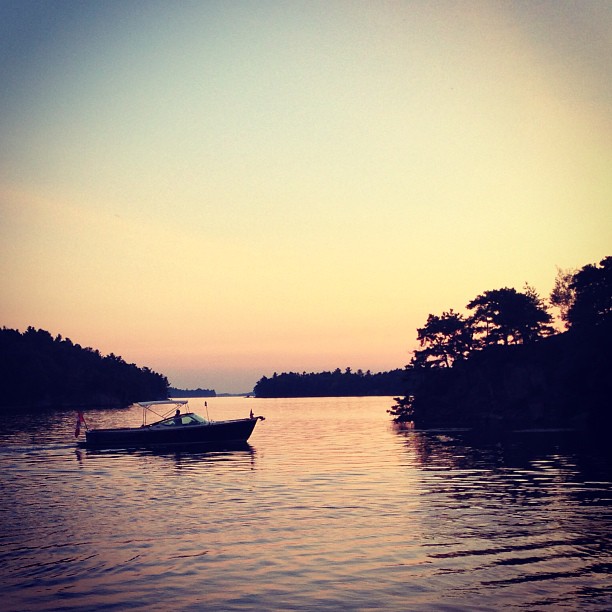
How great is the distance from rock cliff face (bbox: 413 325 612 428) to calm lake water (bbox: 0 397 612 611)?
29.0m

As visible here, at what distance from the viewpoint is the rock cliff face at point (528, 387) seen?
69.2 m

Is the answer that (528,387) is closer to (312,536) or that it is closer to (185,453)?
(185,453)

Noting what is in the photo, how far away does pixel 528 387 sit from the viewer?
293 feet

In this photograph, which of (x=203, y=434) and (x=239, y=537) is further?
(x=203, y=434)

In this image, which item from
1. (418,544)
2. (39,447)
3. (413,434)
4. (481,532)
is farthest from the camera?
(413,434)

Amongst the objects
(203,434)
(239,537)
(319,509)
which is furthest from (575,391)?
(239,537)

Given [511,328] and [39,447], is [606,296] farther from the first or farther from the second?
[39,447]

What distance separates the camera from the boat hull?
55812mm

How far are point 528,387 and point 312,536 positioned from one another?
75817 mm

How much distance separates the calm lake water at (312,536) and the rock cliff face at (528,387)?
29024 mm

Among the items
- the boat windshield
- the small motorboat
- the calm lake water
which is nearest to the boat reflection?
the small motorboat

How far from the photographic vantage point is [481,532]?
Result: 20141 mm

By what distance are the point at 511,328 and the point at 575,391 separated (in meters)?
22.8

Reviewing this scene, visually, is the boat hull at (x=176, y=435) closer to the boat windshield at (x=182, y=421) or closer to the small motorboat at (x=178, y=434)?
the small motorboat at (x=178, y=434)
